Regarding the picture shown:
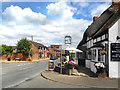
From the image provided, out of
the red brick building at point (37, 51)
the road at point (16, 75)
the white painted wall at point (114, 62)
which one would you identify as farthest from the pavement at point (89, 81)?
the red brick building at point (37, 51)

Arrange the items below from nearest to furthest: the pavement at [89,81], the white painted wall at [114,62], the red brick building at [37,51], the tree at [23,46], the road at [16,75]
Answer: the pavement at [89,81], the road at [16,75], the white painted wall at [114,62], the tree at [23,46], the red brick building at [37,51]

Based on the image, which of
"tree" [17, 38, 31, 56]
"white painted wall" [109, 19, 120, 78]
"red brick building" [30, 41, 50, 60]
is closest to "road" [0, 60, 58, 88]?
"white painted wall" [109, 19, 120, 78]

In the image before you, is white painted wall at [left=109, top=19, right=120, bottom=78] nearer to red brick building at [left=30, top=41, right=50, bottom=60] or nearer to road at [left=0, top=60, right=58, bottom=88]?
road at [left=0, top=60, right=58, bottom=88]

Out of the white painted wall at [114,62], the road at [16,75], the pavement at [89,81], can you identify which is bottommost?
the road at [16,75]

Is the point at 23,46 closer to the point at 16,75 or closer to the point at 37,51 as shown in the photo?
the point at 37,51

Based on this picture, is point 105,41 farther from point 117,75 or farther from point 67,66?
point 67,66

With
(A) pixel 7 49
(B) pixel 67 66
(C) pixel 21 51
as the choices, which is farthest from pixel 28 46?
(B) pixel 67 66

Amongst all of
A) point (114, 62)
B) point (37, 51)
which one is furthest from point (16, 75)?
point (37, 51)

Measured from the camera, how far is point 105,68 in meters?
10.9

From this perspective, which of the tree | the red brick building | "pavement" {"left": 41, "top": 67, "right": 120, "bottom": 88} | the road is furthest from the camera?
the red brick building

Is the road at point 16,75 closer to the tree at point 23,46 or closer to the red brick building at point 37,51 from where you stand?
the tree at point 23,46

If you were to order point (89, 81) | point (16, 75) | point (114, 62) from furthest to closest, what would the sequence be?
point (16, 75)
point (114, 62)
point (89, 81)

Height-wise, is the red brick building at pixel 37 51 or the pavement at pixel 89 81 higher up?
the red brick building at pixel 37 51

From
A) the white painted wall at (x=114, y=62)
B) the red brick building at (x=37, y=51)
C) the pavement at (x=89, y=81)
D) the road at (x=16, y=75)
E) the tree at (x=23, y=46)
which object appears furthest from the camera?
the red brick building at (x=37, y=51)
